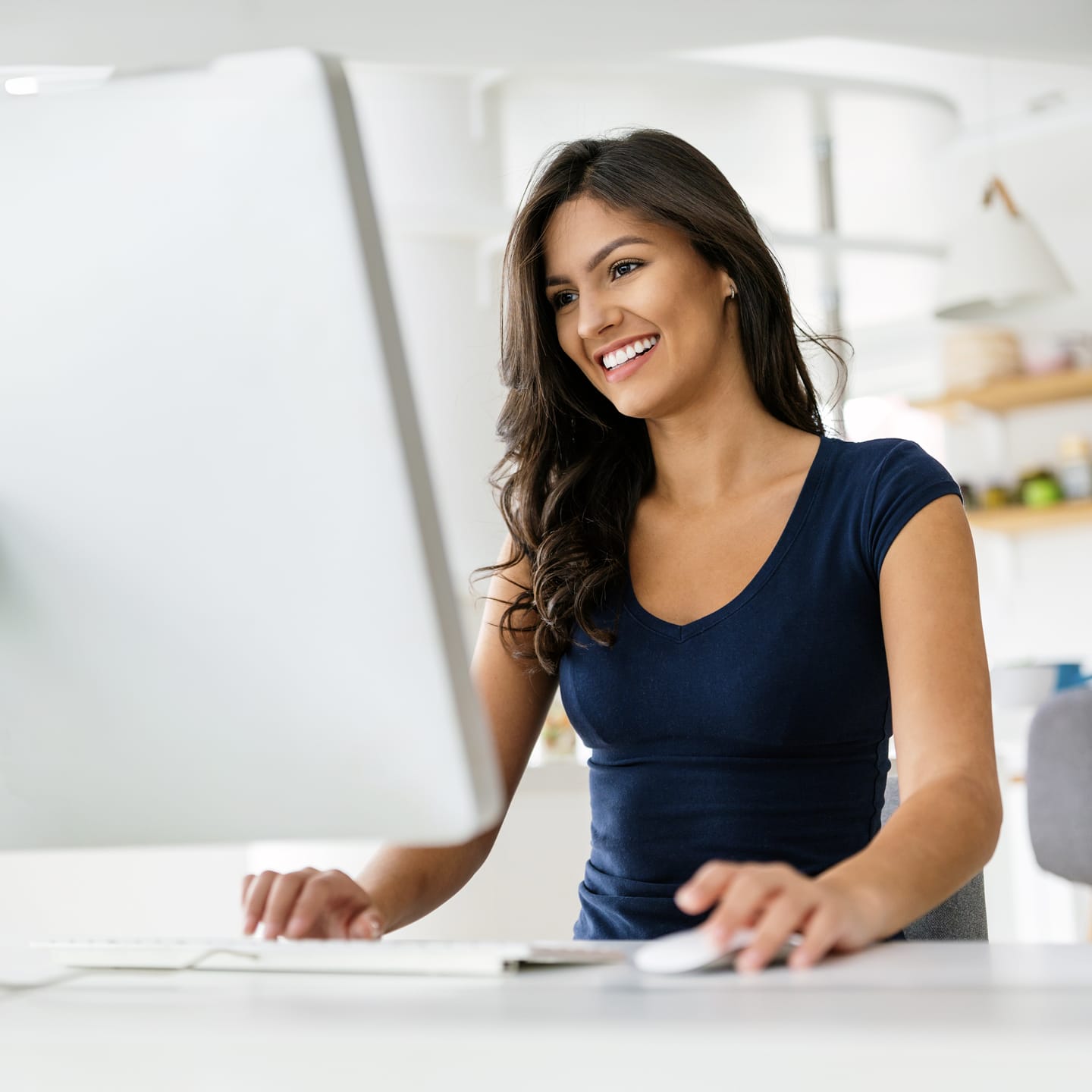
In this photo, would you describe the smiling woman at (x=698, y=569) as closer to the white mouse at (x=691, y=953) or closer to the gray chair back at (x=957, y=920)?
the gray chair back at (x=957, y=920)

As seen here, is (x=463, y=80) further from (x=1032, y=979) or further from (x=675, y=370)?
(x=1032, y=979)

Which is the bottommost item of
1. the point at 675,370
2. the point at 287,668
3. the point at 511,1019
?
the point at 511,1019

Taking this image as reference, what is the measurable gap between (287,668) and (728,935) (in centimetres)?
27

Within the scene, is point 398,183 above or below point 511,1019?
above

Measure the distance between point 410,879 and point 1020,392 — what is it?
4432 mm

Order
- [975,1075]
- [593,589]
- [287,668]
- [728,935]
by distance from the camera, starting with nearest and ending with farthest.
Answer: [975,1075] → [287,668] → [728,935] → [593,589]

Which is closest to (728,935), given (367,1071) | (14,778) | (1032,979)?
(1032,979)

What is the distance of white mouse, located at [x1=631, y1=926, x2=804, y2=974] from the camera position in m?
0.65

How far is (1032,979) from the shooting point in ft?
1.91

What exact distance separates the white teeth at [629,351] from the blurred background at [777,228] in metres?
0.26

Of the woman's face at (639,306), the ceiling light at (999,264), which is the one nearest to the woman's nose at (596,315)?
the woman's face at (639,306)

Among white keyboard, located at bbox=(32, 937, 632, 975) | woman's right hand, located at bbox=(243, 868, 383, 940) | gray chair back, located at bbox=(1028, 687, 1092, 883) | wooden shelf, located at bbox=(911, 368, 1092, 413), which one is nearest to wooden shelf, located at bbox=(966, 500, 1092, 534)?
wooden shelf, located at bbox=(911, 368, 1092, 413)

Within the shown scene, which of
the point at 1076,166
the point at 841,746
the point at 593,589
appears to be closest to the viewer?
the point at 841,746

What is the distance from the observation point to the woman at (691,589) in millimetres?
1110
